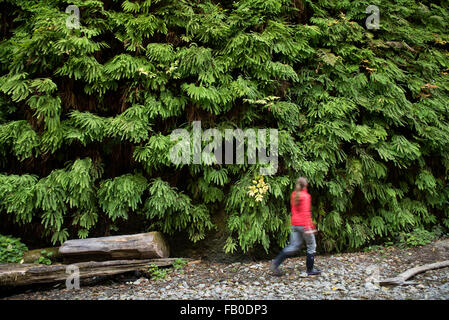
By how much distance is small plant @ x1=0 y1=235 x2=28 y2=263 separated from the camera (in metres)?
5.52

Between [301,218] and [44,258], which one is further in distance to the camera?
[44,258]

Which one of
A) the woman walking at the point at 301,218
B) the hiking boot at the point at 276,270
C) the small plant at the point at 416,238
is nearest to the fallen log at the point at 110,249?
the hiking boot at the point at 276,270

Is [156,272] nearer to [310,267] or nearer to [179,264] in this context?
[179,264]

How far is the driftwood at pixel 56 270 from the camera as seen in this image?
15.7 ft

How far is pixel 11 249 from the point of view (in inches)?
223

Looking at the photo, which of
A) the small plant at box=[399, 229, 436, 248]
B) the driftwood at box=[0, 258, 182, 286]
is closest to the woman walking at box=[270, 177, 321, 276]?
the driftwood at box=[0, 258, 182, 286]

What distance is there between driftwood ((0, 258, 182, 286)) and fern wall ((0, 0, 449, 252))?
34.1 inches

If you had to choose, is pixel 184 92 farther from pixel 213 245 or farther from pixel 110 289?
pixel 110 289

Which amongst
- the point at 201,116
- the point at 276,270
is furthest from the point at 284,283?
the point at 201,116

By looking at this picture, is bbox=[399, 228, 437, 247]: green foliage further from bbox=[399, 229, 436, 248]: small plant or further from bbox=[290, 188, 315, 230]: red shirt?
bbox=[290, 188, 315, 230]: red shirt

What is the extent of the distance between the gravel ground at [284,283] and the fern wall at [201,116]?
0.70 metres

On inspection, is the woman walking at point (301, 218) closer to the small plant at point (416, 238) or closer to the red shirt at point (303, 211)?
the red shirt at point (303, 211)

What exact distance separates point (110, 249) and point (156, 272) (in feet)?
3.27

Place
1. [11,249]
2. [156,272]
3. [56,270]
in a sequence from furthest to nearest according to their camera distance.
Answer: [11,249] < [156,272] < [56,270]
